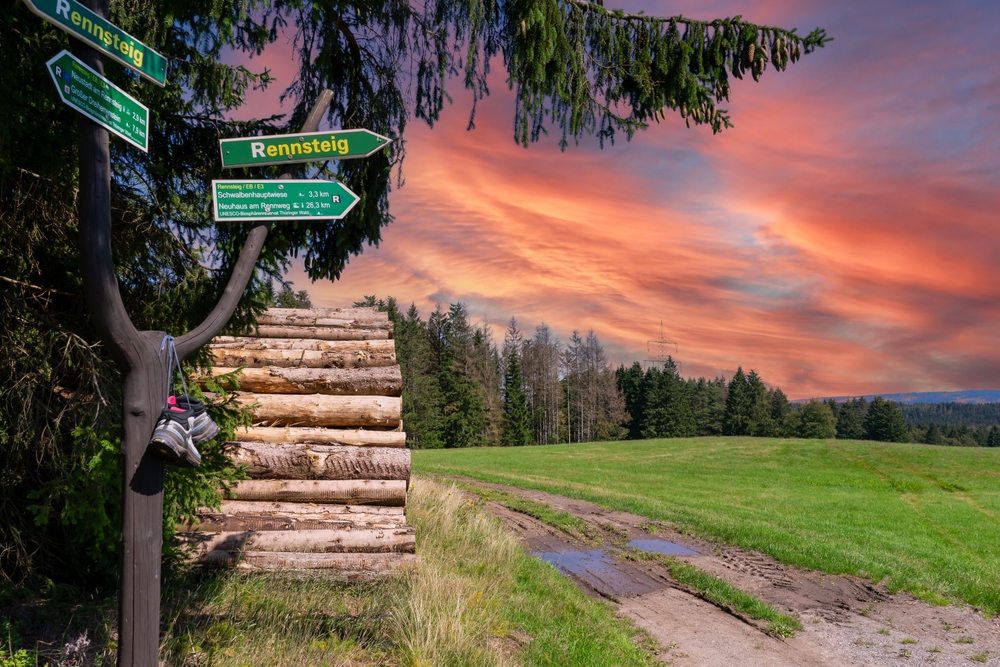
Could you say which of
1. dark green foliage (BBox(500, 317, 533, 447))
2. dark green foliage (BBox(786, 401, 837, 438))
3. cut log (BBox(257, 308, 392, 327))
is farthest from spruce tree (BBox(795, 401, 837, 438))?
cut log (BBox(257, 308, 392, 327))

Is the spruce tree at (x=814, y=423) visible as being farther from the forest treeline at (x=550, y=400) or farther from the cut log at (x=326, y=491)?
the cut log at (x=326, y=491)

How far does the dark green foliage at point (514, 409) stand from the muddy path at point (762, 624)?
58.5m

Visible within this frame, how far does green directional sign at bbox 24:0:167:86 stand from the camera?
327 cm

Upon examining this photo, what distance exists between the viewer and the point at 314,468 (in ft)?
25.1

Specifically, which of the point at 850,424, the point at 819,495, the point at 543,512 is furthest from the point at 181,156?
A: the point at 850,424

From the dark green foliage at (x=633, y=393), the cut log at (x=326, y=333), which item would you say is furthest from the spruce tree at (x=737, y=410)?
the cut log at (x=326, y=333)

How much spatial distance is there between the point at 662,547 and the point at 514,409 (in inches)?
2366

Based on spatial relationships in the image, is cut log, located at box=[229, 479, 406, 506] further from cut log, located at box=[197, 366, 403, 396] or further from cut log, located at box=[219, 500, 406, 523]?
cut log, located at box=[197, 366, 403, 396]

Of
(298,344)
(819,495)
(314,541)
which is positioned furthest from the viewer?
(819,495)

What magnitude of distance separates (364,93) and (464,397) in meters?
57.9

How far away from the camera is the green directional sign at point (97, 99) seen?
3.32m

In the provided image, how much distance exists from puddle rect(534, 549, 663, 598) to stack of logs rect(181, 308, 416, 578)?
3065 mm

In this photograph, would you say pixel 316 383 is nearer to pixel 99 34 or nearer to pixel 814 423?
pixel 99 34

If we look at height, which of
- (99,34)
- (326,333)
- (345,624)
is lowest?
(345,624)
